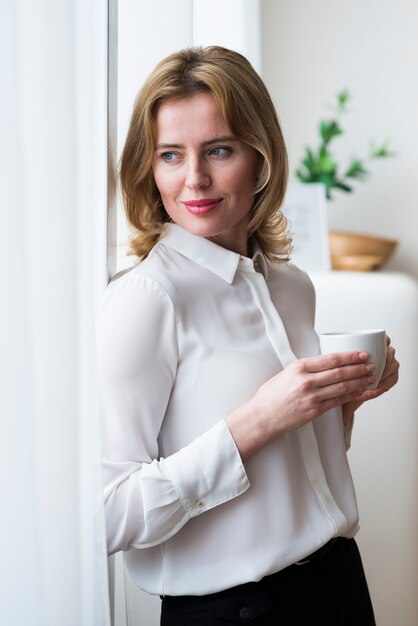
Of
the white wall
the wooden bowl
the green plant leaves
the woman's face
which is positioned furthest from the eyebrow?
the white wall

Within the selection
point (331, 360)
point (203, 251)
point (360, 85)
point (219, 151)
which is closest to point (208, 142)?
point (219, 151)

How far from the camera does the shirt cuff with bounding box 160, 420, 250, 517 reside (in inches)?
37.1

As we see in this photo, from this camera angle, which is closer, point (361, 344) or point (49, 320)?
point (49, 320)

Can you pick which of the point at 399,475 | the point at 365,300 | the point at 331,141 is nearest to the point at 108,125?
the point at 365,300

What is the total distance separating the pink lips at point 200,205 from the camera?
40.5 inches

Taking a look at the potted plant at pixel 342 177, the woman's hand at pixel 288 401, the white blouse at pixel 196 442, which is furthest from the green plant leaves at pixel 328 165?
the woman's hand at pixel 288 401

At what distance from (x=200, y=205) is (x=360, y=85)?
212 centimetres

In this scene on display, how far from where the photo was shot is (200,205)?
1034 mm

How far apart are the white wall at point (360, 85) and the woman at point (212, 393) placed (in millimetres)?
1944

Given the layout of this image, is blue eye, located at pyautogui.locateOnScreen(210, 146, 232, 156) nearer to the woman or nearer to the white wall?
the woman

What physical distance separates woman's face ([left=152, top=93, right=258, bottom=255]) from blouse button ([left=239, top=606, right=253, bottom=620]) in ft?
1.51

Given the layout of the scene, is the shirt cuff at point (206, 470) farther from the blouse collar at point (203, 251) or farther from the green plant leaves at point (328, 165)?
the green plant leaves at point (328, 165)

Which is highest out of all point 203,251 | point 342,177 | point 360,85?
point 360,85

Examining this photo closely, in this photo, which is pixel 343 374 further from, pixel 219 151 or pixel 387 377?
pixel 219 151
